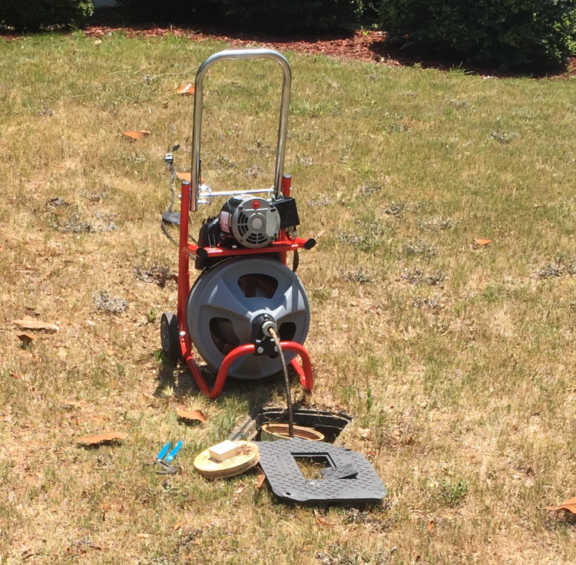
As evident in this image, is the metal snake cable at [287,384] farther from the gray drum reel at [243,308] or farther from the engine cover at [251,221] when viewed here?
the engine cover at [251,221]

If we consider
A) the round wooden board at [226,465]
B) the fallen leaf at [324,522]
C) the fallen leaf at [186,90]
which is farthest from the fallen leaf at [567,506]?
the fallen leaf at [186,90]

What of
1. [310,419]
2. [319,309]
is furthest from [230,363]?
[319,309]

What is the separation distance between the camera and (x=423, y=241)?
22.6 ft

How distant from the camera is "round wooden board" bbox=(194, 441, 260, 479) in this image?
371cm

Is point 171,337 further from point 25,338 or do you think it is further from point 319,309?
point 319,309

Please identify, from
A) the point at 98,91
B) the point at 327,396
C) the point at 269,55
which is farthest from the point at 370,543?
the point at 98,91

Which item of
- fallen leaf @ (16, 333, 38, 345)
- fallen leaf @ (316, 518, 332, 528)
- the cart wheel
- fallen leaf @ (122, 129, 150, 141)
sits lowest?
fallen leaf @ (316, 518, 332, 528)

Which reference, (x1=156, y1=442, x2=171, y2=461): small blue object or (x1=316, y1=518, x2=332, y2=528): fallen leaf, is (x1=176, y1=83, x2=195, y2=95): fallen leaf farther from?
(x1=316, y1=518, x2=332, y2=528): fallen leaf

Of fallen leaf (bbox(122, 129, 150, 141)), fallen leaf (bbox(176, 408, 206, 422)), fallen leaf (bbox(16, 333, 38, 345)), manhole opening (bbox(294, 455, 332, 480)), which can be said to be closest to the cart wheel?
fallen leaf (bbox(176, 408, 206, 422))

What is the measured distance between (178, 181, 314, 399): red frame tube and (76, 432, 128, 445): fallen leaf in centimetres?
59

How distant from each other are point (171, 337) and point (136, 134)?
15.1ft

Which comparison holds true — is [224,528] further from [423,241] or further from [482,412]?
[423,241]

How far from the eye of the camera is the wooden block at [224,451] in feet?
12.4

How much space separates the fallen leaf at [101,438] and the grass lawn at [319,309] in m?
0.06
